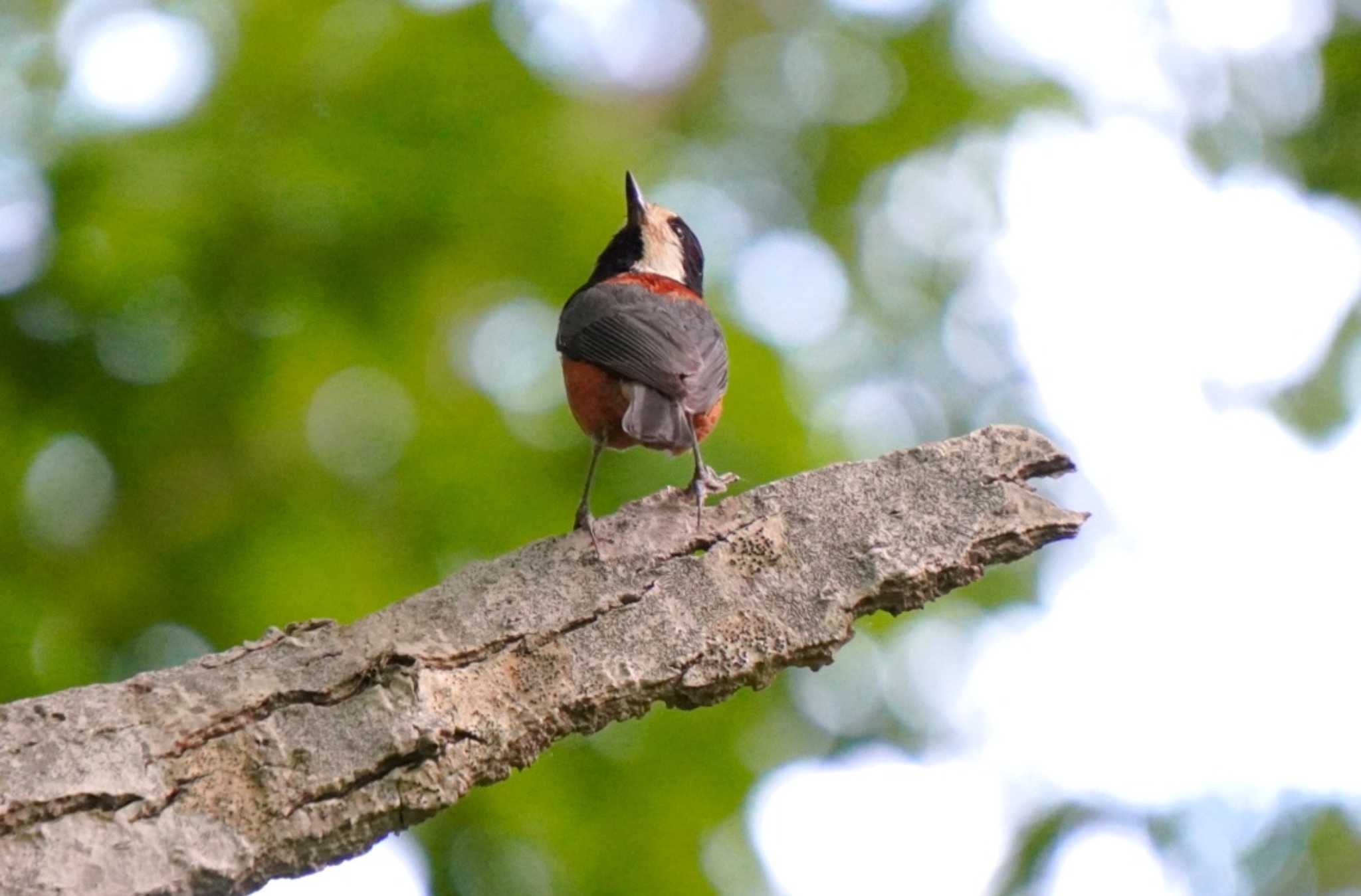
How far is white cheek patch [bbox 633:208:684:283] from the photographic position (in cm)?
622

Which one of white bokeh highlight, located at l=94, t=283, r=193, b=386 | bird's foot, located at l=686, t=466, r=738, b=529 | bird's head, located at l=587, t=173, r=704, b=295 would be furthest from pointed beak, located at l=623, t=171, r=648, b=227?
white bokeh highlight, located at l=94, t=283, r=193, b=386

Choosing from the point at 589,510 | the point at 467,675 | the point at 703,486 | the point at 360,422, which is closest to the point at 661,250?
the point at 360,422

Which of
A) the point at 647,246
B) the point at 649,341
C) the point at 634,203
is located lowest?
the point at 649,341

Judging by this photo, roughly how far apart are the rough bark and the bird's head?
2.50 m

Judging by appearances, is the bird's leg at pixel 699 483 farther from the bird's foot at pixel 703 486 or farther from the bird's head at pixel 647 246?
the bird's head at pixel 647 246

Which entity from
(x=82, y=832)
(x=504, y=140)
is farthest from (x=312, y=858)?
(x=504, y=140)

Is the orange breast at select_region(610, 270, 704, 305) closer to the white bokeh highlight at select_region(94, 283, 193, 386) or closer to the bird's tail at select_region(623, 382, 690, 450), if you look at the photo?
the bird's tail at select_region(623, 382, 690, 450)

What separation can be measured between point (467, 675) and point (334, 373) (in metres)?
2.39

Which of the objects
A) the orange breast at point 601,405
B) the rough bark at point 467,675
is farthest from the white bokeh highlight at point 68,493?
the rough bark at point 467,675

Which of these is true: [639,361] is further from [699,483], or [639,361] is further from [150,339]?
[150,339]

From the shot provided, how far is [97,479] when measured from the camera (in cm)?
532

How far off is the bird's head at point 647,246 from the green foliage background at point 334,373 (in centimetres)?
13

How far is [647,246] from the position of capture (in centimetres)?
626

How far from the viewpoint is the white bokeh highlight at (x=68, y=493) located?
5211 millimetres
